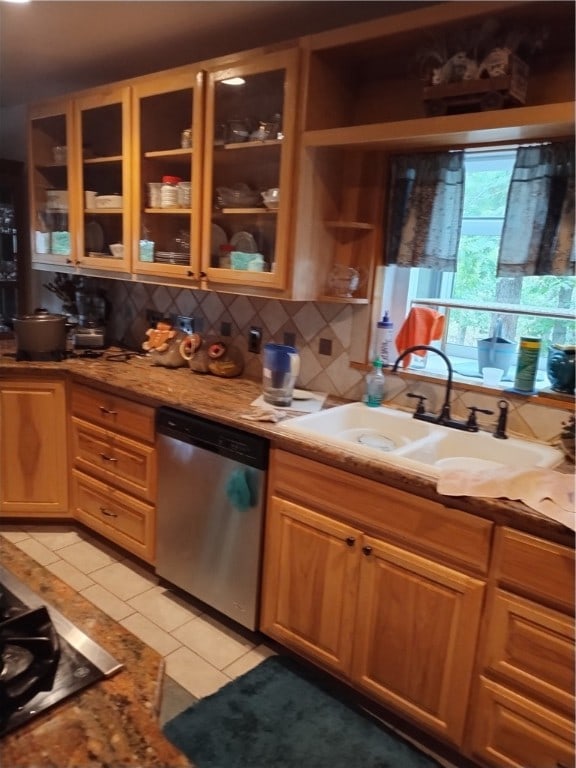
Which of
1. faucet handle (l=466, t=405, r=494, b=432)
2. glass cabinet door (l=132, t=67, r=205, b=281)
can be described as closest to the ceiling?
glass cabinet door (l=132, t=67, r=205, b=281)

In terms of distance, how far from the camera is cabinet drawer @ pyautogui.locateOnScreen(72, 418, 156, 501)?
2488 millimetres

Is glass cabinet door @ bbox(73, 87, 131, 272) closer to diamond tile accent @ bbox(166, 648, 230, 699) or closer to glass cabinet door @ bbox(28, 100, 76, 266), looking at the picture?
glass cabinet door @ bbox(28, 100, 76, 266)

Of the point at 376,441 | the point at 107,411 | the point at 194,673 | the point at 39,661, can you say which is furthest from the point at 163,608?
the point at 39,661

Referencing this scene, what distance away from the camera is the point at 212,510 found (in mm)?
2193

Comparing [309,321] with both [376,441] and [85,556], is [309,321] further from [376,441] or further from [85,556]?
[85,556]

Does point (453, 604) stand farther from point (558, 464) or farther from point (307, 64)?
point (307, 64)

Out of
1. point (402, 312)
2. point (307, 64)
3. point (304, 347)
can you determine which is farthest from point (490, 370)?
point (307, 64)

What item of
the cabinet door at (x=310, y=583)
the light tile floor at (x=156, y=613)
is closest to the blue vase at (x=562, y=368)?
the cabinet door at (x=310, y=583)

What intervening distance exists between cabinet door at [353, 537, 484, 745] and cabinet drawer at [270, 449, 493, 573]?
0.18 ft

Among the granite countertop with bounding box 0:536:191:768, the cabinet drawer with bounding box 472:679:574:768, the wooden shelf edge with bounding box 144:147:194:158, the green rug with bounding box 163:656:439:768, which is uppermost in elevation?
the wooden shelf edge with bounding box 144:147:194:158

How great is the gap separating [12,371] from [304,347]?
4.65 feet

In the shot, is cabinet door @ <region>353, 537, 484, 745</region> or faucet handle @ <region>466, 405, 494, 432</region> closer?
cabinet door @ <region>353, 537, 484, 745</region>

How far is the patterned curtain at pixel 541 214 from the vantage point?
6.03 ft

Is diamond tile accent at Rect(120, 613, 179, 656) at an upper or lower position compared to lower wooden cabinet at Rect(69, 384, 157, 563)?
lower
